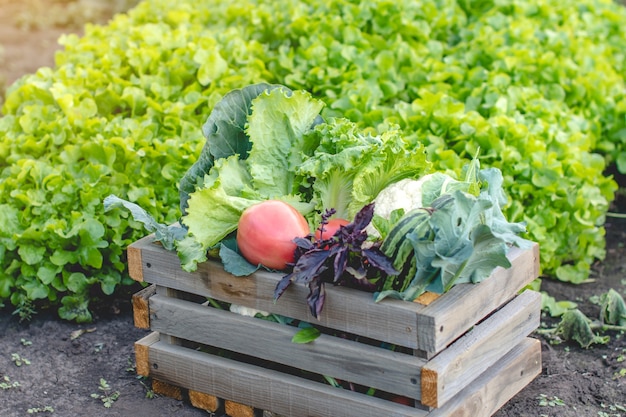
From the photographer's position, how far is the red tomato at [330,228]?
3019 millimetres

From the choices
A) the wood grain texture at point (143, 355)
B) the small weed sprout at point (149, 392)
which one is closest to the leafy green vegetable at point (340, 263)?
the wood grain texture at point (143, 355)

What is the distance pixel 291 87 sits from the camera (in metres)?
5.20

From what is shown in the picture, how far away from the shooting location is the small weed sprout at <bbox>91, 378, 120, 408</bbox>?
3.47m

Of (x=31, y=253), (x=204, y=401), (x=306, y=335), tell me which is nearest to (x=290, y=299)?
(x=306, y=335)

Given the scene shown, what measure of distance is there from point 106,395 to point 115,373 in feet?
0.63

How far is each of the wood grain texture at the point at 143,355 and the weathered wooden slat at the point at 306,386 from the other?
0.08 ft

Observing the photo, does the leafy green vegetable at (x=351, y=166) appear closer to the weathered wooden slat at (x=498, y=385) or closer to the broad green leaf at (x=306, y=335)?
the broad green leaf at (x=306, y=335)

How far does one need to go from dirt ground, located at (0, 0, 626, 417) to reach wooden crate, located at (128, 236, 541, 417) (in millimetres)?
150

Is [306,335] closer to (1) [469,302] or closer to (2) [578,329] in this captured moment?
(1) [469,302]

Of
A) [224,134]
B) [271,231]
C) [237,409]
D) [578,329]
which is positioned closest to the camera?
[271,231]

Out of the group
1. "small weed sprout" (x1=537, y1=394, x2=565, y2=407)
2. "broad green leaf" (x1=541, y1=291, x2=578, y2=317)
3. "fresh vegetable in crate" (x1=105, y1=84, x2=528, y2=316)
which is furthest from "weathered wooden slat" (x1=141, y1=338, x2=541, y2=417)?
"broad green leaf" (x1=541, y1=291, x2=578, y2=317)

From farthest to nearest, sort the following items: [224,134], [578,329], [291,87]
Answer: [291,87] → [578,329] → [224,134]

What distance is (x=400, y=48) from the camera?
18.0ft

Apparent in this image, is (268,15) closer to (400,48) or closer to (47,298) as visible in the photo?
(400,48)
